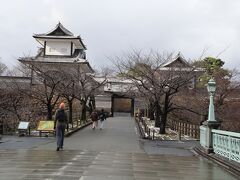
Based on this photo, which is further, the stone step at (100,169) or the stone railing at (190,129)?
the stone railing at (190,129)

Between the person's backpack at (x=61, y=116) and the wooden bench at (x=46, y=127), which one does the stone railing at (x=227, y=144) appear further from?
the wooden bench at (x=46, y=127)

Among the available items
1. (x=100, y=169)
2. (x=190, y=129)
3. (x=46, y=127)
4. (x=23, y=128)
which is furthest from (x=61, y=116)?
(x=190, y=129)

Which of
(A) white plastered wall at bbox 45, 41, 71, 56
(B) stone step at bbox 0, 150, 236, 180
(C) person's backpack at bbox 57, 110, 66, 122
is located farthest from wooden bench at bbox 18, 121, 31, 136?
(A) white plastered wall at bbox 45, 41, 71, 56

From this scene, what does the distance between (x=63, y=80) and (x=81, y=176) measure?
89.3 ft

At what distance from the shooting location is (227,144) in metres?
12.7

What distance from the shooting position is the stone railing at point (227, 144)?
37.8 ft

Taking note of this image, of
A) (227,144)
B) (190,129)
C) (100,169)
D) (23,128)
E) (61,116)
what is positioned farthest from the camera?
(190,129)

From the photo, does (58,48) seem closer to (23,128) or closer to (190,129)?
(190,129)

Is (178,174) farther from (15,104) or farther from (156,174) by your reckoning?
(15,104)

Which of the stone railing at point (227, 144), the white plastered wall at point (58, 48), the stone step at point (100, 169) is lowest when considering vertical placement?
the stone step at point (100, 169)

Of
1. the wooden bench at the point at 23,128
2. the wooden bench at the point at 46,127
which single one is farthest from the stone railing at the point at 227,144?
the wooden bench at the point at 23,128

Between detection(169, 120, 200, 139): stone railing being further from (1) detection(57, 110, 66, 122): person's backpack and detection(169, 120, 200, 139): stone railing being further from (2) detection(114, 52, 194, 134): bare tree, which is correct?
(1) detection(57, 110, 66, 122): person's backpack

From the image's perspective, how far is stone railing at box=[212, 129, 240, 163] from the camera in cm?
1151

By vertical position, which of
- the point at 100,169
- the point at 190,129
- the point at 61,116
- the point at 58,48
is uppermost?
the point at 58,48
